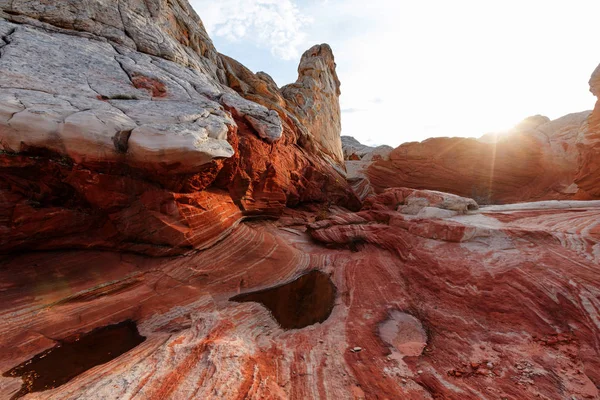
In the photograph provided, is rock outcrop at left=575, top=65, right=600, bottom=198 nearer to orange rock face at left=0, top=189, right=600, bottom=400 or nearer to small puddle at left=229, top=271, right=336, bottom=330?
orange rock face at left=0, top=189, right=600, bottom=400

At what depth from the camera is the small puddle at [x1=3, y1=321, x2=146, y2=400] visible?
4.70 metres

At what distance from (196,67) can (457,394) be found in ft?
61.9

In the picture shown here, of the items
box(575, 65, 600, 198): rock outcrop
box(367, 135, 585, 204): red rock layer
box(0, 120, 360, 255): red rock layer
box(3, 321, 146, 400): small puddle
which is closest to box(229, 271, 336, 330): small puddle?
box(3, 321, 146, 400): small puddle

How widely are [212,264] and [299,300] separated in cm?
354

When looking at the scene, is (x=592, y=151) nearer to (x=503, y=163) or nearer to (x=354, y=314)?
(x=503, y=163)

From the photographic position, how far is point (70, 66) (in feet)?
32.3

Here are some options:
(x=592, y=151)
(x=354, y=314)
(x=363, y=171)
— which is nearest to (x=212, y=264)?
(x=354, y=314)

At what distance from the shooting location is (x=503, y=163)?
21172 mm

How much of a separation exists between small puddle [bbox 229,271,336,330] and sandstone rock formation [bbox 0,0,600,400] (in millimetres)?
65

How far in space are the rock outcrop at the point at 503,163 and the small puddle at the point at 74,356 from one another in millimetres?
23525

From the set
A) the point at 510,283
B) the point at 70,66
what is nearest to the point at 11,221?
the point at 70,66

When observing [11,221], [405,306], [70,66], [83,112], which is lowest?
[405,306]

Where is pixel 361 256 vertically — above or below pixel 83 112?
below

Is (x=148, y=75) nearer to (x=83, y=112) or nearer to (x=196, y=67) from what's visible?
(x=83, y=112)
